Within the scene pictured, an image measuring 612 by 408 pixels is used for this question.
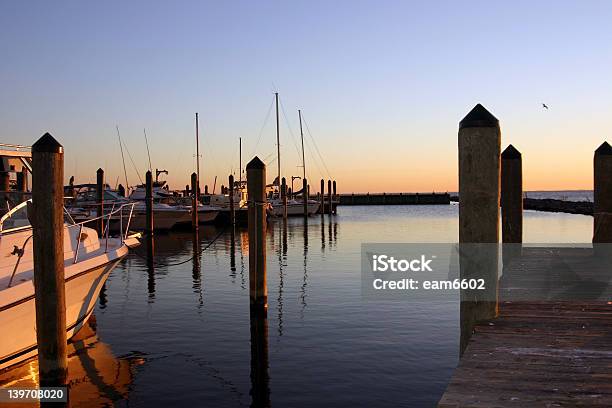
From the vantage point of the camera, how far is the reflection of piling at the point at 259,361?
804cm

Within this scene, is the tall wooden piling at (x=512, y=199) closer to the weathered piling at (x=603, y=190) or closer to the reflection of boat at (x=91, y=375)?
the weathered piling at (x=603, y=190)

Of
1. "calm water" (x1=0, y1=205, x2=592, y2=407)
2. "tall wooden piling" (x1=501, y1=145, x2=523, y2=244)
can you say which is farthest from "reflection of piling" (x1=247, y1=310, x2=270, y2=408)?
"tall wooden piling" (x1=501, y1=145, x2=523, y2=244)

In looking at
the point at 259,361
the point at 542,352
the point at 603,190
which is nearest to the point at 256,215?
the point at 259,361

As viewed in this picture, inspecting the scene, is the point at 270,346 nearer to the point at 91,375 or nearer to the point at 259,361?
the point at 259,361

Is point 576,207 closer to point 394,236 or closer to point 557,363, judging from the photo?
point 394,236

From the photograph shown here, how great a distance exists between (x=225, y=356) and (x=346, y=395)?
263 cm

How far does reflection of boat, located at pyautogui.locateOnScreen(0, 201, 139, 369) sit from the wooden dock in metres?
5.63

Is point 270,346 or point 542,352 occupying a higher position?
point 542,352

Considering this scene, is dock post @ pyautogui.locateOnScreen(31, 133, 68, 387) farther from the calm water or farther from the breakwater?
the breakwater

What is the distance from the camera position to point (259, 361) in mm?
9586

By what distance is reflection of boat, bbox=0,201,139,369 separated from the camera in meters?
7.98

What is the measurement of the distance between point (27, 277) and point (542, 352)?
A: 6.74 metres

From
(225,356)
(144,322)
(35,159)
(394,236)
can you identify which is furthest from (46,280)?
(394,236)

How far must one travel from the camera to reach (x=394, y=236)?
36031 mm
